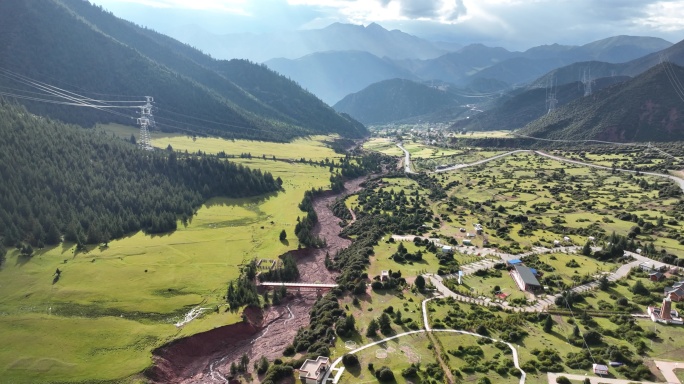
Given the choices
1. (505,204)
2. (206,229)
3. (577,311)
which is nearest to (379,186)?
(505,204)

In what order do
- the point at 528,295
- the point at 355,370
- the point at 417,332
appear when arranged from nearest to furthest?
the point at 355,370 → the point at 417,332 → the point at 528,295

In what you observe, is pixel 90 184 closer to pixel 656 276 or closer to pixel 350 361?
pixel 350 361

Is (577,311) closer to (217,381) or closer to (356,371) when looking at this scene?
(356,371)

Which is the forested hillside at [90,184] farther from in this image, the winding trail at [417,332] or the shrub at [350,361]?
the shrub at [350,361]

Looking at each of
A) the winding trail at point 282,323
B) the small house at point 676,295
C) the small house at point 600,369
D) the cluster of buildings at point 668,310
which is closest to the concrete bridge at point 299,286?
the winding trail at point 282,323

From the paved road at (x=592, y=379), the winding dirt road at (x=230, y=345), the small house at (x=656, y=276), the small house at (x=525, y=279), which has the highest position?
the small house at (x=656, y=276)

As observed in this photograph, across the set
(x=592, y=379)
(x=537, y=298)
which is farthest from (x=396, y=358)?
(x=537, y=298)

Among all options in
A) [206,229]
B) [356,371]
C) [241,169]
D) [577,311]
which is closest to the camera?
[356,371]
